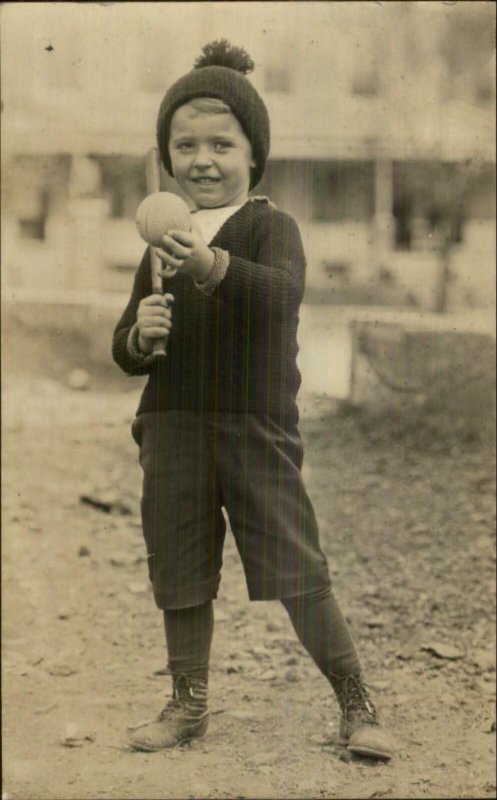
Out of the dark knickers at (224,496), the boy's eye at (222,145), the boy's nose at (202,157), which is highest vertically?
the boy's eye at (222,145)

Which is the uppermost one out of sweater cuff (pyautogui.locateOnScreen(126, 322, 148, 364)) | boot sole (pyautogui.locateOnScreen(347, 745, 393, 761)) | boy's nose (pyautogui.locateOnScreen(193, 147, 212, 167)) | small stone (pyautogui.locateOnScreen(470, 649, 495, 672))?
boy's nose (pyautogui.locateOnScreen(193, 147, 212, 167))

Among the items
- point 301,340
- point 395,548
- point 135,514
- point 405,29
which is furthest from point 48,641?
point 405,29

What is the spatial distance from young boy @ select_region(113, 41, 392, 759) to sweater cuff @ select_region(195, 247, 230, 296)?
0.18 feet

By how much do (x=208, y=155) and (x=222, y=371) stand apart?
41 centimetres

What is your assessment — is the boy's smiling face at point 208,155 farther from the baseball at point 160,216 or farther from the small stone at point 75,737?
the small stone at point 75,737

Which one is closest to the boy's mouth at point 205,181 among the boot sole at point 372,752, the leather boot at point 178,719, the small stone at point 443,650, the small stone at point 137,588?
the leather boot at point 178,719

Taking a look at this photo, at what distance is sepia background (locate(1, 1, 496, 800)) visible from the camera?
2.72m

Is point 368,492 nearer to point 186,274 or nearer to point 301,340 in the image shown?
point 301,340

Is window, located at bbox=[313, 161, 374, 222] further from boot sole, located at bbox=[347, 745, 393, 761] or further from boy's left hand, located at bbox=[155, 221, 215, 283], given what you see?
boot sole, located at bbox=[347, 745, 393, 761]

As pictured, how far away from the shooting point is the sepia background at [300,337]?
2717 millimetres

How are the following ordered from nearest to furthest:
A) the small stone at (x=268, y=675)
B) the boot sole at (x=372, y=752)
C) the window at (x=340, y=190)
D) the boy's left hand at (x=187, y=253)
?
the boy's left hand at (x=187, y=253)
the boot sole at (x=372, y=752)
the window at (x=340, y=190)
the small stone at (x=268, y=675)

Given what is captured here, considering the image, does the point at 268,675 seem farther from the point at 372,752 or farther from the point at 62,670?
the point at 372,752

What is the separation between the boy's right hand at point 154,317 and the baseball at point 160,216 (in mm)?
126

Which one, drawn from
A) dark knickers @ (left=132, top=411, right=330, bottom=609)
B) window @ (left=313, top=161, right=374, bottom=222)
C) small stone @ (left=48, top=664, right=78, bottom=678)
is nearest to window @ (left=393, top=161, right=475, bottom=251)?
window @ (left=313, top=161, right=374, bottom=222)
